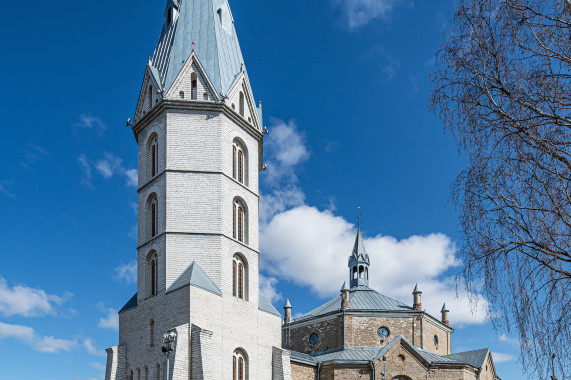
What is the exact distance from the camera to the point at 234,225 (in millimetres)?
30453

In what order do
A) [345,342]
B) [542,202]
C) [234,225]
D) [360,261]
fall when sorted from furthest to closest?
1. [360,261]
2. [345,342]
3. [234,225]
4. [542,202]

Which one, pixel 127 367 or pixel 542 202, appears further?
pixel 127 367

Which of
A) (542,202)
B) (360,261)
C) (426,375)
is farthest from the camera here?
(360,261)

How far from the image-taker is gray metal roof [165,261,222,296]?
26781 mm

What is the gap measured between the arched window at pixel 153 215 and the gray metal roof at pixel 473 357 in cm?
2275

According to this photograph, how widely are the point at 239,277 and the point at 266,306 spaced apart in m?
2.29

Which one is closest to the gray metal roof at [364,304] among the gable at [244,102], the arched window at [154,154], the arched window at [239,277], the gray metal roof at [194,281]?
the arched window at [239,277]

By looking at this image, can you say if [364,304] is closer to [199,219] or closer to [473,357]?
[473,357]

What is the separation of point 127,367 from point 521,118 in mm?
23770

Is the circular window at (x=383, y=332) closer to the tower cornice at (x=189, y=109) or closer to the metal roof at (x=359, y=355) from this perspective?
the metal roof at (x=359, y=355)

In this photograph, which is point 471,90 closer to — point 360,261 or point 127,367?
point 127,367

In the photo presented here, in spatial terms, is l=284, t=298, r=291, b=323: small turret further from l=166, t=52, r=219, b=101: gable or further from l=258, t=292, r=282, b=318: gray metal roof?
l=166, t=52, r=219, b=101: gable

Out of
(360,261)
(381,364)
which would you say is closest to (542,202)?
(381,364)

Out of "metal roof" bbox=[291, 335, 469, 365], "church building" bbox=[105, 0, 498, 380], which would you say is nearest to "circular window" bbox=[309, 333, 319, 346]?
"metal roof" bbox=[291, 335, 469, 365]
